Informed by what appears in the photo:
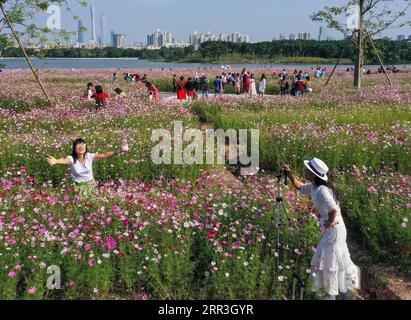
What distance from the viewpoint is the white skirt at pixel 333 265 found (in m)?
4.68

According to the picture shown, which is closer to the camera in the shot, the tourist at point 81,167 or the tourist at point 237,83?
the tourist at point 81,167

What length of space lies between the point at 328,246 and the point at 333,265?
22cm

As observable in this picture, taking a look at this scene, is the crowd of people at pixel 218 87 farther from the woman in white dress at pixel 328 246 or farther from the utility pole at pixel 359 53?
the woman in white dress at pixel 328 246

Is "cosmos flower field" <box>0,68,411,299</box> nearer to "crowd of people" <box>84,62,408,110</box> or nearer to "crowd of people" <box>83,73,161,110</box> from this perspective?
"crowd of people" <box>83,73,161,110</box>

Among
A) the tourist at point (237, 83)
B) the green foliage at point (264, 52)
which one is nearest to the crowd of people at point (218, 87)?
the tourist at point (237, 83)

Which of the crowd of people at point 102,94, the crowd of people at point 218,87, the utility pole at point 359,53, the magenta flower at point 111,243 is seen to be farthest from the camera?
the utility pole at point 359,53

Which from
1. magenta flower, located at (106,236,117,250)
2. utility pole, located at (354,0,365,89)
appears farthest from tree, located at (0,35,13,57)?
utility pole, located at (354,0,365,89)

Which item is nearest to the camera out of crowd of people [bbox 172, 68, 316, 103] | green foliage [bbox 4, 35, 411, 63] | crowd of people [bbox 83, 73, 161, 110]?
crowd of people [bbox 83, 73, 161, 110]

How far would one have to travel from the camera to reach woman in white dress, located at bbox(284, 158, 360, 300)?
15.1ft

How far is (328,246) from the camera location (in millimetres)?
4715

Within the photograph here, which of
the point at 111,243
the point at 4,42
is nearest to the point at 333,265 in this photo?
the point at 111,243

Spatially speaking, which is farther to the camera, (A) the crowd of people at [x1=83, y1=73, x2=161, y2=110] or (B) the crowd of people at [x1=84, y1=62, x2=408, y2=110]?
(B) the crowd of people at [x1=84, y1=62, x2=408, y2=110]
